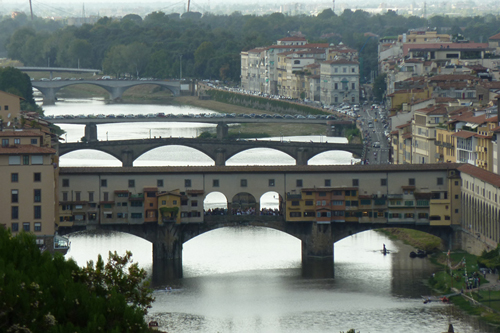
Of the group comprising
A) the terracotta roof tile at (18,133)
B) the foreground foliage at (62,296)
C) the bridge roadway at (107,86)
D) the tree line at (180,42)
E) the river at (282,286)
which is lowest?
the river at (282,286)

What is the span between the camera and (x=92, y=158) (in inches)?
2803

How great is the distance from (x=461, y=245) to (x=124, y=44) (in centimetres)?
10157

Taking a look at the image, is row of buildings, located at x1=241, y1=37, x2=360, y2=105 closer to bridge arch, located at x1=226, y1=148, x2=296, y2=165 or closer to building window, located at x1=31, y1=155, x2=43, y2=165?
bridge arch, located at x1=226, y1=148, x2=296, y2=165

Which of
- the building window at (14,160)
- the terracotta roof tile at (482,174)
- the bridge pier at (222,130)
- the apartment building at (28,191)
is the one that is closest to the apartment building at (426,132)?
the terracotta roof tile at (482,174)

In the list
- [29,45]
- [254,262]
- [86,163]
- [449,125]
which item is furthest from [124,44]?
[254,262]

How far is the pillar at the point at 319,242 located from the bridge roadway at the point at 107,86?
Result: 6681cm

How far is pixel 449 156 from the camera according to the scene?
2110 inches

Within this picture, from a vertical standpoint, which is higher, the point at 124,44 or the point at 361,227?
the point at 124,44

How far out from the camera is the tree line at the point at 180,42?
126062mm

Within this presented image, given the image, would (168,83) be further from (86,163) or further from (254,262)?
(254,262)

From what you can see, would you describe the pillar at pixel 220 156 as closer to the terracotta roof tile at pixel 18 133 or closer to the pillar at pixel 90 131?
the pillar at pixel 90 131

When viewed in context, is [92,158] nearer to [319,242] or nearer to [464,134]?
[464,134]

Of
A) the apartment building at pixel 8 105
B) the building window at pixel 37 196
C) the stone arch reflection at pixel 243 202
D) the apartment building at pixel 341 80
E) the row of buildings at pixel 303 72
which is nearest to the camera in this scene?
the building window at pixel 37 196

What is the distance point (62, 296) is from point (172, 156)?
49.2 meters
